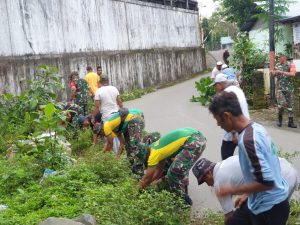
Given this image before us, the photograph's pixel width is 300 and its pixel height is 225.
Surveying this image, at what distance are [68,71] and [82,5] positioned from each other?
290 cm

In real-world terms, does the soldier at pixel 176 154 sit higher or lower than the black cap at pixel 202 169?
lower

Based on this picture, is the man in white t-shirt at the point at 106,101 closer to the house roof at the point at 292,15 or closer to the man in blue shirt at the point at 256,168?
the man in blue shirt at the point at 256,168

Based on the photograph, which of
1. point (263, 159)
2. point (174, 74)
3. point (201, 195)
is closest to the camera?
point (263, 159)

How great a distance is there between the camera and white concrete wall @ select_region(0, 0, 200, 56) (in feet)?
45.0

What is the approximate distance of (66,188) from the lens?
618 cm

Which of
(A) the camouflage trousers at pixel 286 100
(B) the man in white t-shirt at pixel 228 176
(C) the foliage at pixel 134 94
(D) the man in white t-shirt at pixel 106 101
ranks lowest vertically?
(C) the foliage at pixel 134 94

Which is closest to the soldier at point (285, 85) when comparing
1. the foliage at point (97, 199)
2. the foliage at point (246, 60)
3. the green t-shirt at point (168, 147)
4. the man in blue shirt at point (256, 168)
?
the foliage at point (246, 60)

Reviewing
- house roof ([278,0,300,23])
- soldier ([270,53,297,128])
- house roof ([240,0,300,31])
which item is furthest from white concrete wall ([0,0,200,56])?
soldier ([270,53,297,128])

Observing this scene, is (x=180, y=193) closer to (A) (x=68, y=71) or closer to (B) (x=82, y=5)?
(A) (x=68, y=71)

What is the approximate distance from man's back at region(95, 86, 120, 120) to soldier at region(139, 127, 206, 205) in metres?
3.28

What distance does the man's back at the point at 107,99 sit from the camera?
8.65m

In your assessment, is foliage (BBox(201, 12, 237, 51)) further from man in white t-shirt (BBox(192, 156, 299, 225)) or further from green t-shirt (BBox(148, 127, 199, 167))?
man in white t-shirt (BBox(192, 156, 299, 225))

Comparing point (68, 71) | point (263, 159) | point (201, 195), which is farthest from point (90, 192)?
point (68, 71)

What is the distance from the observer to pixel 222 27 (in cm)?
4838
